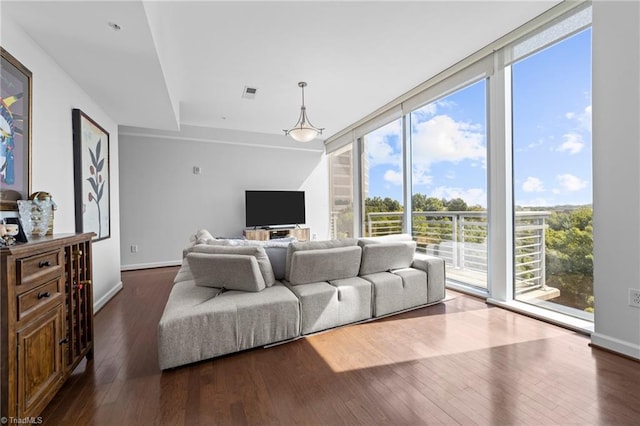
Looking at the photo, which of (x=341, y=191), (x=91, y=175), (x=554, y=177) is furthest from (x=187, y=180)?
(x=554, y=177)

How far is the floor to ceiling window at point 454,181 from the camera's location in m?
3.16

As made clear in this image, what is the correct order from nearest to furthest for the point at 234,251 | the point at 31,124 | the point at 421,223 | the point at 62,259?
the point at 62,259 < the point at 31,124 < the point at 234,251 < the point at 421,223

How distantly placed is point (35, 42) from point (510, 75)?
409 centimetres

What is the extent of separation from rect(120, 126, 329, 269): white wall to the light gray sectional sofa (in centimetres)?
249

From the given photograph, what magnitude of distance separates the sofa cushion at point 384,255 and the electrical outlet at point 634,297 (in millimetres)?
1553

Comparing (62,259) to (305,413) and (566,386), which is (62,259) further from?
(566,386)

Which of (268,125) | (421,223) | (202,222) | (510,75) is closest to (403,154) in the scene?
(421,223)

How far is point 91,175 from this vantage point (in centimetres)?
285

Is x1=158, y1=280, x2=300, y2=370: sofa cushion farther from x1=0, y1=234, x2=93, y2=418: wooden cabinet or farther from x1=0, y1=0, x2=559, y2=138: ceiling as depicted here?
x1=0, y1=0, x2=559, y2=138: ceiling

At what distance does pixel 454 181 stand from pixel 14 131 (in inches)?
160

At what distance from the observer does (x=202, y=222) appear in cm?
523

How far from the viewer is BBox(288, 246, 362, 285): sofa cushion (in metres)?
2.32

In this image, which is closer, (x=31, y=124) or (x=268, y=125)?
(x=31, y=124)
